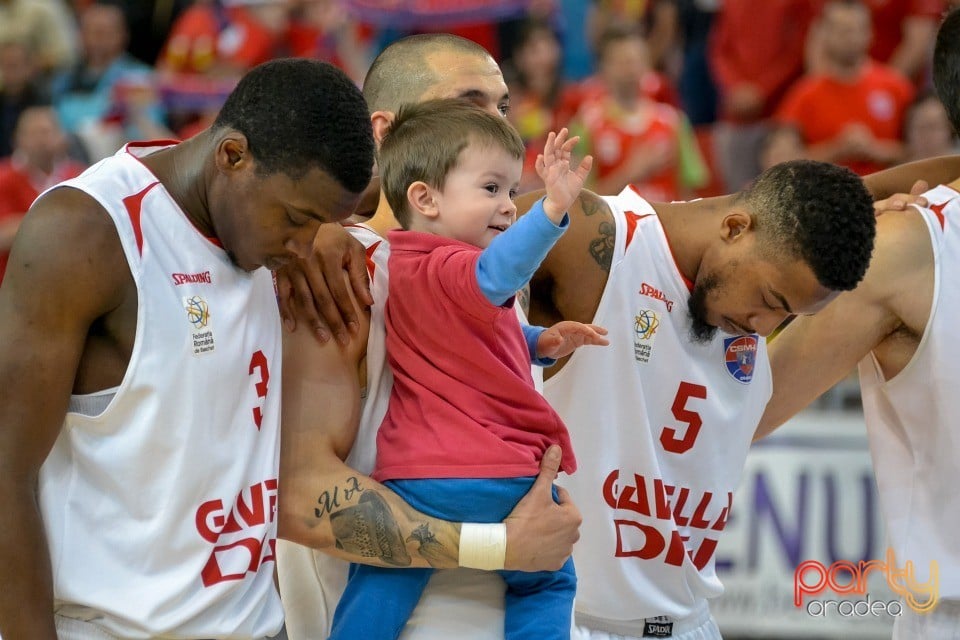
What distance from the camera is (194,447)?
3031mm

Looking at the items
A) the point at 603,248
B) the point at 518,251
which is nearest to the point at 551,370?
the point at 603,248

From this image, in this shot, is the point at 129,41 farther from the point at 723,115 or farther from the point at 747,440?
the point at 747,440

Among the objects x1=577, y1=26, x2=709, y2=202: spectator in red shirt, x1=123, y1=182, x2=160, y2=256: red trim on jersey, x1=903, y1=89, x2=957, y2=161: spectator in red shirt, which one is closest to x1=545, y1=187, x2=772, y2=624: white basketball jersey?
x1=123, y1=182, x2=160, y2=256: red trim on jersey

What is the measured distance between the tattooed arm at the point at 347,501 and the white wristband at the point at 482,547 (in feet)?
0.05

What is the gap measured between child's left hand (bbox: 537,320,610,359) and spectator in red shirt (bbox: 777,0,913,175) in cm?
640

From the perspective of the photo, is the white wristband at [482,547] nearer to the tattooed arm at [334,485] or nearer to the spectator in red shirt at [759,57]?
the tattooed arm at [334,485]

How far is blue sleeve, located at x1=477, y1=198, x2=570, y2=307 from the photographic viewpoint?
3.09 meters

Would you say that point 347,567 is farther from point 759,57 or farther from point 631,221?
point 759,57

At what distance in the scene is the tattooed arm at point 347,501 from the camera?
3273 mm

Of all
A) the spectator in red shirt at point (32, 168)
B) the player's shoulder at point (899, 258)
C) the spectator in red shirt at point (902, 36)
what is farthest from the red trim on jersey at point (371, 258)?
the spectator in red shirt at point (32, 168)

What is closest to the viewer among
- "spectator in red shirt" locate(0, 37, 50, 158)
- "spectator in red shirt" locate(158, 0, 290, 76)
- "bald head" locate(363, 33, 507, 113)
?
"bald head" locate(363, 33, 507, 113)

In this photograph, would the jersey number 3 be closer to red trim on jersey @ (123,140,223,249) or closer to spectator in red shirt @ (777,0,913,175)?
red trim on jersey @ (123,140,223,249)

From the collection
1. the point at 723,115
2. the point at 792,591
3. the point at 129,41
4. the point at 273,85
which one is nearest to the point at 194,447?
the point at 273,85

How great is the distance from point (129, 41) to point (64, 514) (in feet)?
36.5
